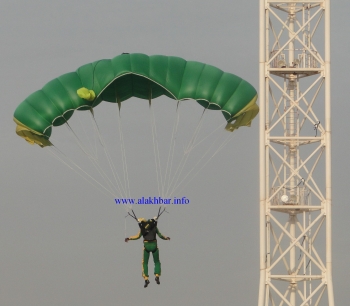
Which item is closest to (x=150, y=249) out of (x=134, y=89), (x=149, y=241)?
(x=149, y=241)

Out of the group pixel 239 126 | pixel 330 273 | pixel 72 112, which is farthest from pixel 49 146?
pixel 330 273

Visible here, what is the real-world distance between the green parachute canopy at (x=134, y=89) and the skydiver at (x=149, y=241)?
13.8 feet

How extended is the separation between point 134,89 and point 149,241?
5.25 meters

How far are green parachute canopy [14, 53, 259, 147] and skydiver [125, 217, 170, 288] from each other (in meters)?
4.21

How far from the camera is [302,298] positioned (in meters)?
75.6

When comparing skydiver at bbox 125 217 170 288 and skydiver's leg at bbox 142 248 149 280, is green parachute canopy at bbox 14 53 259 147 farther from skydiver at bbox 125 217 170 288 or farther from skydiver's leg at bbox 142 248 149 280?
skydiver's leg at bbox 142 248 149 280

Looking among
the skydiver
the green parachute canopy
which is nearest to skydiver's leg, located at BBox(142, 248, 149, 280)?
the skydiver

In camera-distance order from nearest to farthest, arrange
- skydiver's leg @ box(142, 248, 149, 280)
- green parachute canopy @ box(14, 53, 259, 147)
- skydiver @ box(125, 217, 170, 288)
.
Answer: skydiver @ box(125, 217, 170, 288), skydiver's leg @ box(142, 248, 149, 280), green parachute canopy @ box(14, 53, 259, 147)

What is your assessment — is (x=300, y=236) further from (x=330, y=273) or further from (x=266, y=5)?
(x=266, y=5)

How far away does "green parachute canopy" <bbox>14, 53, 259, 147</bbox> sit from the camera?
70.4m

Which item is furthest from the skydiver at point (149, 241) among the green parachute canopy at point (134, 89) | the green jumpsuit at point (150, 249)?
the green parachute canopy at point (134, 89)

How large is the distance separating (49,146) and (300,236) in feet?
30.7

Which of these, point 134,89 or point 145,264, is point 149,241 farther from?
point 134,89

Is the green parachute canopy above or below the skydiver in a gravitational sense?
above
